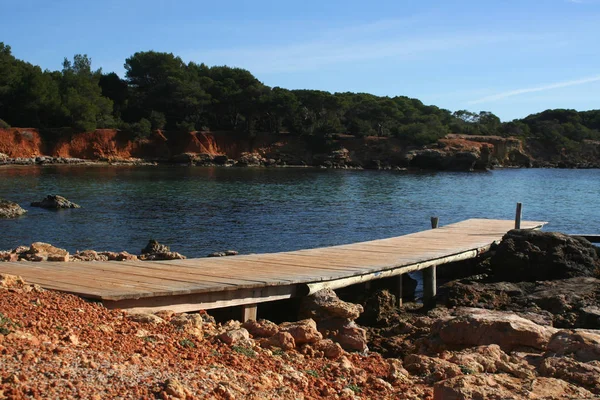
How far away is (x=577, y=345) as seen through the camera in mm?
7805

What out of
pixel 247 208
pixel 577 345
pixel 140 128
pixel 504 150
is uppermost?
pixel 140 128

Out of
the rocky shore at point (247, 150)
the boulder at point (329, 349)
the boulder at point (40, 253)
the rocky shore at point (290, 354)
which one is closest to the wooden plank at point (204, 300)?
the rocky shore at point (290, 354)

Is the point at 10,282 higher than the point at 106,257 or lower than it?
higher

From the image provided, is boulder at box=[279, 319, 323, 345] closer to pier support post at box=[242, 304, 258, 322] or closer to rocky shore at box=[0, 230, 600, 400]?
rocky shore at box=[0, 230, 600, 400]

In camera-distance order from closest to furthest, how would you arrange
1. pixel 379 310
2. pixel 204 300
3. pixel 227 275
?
1. pixel 204 300
2. pixel 227 275
3. pixel 379 310

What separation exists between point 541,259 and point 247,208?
735 inches

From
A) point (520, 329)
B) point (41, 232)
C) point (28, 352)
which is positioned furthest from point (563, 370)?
point (41, 232)

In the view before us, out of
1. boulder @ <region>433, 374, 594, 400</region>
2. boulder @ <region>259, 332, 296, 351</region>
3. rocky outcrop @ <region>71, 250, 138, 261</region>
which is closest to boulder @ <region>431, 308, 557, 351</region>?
boulder @ <region>433, 374, 594, 400</region>

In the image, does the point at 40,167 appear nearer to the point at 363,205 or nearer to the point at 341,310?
the point at 363,205

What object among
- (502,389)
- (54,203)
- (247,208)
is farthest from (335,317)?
(54,203)

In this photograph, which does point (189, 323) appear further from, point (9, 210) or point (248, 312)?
point (9, 210)

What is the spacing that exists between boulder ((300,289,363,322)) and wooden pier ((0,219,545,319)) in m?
0.22

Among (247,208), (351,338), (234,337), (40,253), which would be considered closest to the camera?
(234,337)

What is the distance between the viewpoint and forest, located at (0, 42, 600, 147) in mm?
66812
